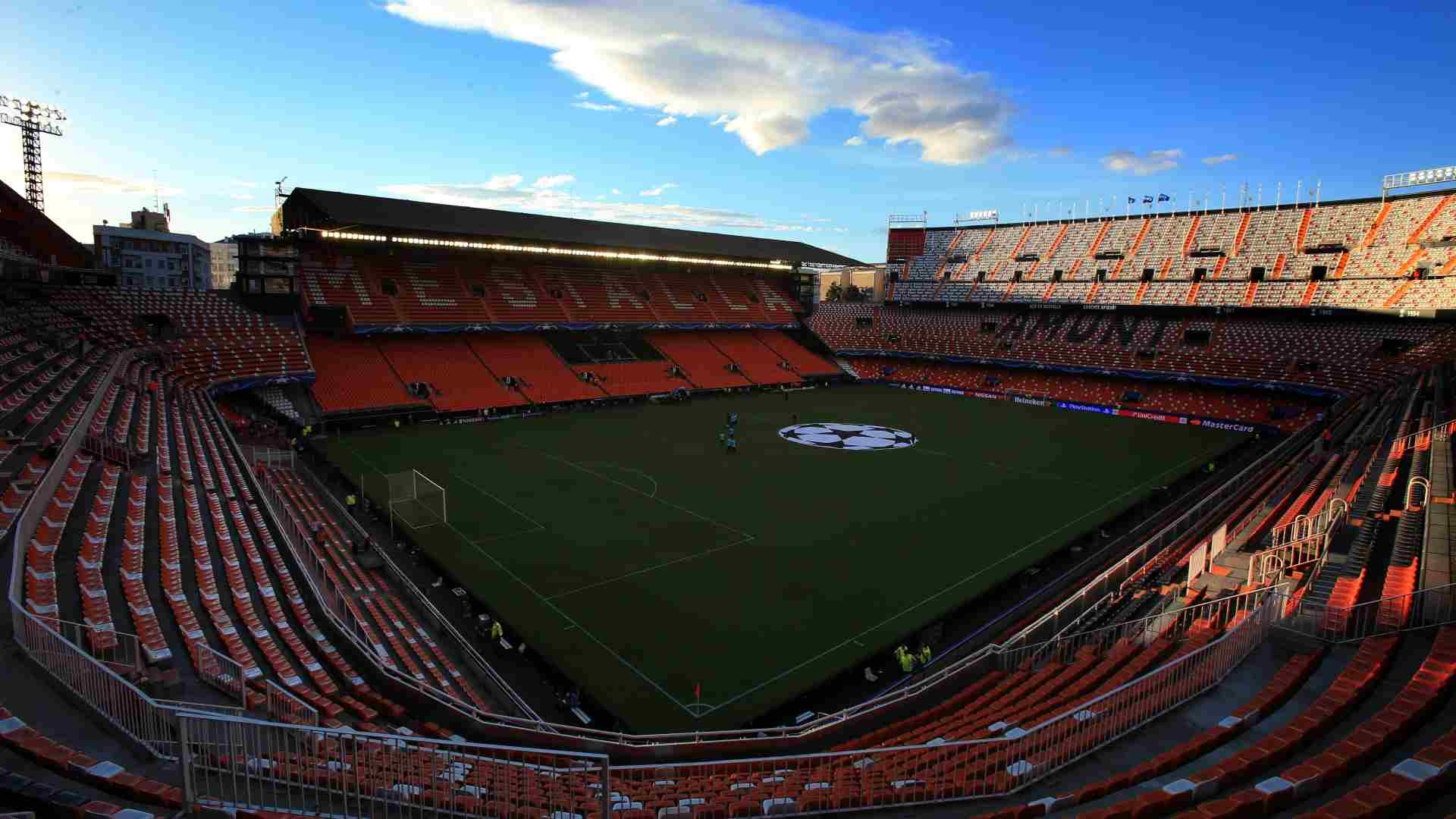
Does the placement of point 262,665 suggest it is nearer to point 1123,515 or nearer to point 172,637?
point 172,637

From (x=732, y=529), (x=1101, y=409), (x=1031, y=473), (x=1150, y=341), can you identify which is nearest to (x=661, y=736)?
(x=732, y=529)

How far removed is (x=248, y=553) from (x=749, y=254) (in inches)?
2064

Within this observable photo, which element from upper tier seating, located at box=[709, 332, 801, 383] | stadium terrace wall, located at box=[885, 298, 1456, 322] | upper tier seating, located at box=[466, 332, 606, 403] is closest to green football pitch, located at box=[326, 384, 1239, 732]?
upper tier seating, located at box=[466, 332, 606, 403]

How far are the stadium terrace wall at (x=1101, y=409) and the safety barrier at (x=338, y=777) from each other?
4504 centimetres

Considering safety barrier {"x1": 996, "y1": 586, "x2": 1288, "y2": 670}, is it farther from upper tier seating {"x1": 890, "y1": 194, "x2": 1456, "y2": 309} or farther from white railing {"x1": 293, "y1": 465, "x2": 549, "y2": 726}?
upper tier seating {"x1": 890, "y1": 194, "x2": 1456, "y2": 309}

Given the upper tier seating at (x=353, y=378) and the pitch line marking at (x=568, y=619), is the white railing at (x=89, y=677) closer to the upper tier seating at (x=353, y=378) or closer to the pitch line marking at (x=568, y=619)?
the pitch line marking at (x=568, y=619)

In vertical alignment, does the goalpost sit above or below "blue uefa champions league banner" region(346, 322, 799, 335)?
below

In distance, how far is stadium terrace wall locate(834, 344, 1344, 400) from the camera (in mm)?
42625

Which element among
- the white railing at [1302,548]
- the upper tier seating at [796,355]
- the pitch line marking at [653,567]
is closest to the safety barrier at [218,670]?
the pitch line marking at [653,567]

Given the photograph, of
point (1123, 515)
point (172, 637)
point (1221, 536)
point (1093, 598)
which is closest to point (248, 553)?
point (172, 637)

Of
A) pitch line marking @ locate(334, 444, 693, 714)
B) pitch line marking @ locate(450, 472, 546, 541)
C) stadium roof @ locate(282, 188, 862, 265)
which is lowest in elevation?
pitch line marking @ locate(334, 444, 693, 714)

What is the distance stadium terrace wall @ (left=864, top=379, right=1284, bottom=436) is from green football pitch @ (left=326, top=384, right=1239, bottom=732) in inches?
131

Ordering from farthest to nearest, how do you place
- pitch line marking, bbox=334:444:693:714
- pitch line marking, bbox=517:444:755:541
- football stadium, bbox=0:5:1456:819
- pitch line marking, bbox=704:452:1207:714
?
1. pitch line marking, bbox=517:444:755:541
2. pitch line marking, bbox=704:452:1207:714
3. pitch line marking, bbox=334:444:693:714
4. football stadium, bbox=0:5:1456:819

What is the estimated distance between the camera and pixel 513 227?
168 ft
